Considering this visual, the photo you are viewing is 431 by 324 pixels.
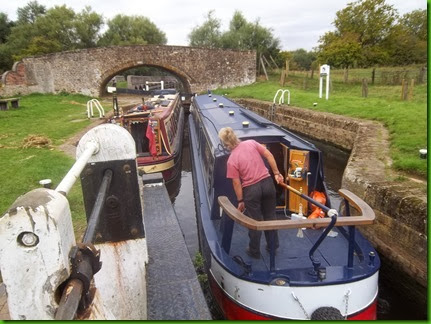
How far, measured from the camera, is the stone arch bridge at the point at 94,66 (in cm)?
2252

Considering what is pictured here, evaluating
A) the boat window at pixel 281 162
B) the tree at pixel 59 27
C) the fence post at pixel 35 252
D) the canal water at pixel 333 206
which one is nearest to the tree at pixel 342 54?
the canal water at pixel 333 206

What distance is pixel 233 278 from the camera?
11.9ft

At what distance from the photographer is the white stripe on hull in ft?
11.0

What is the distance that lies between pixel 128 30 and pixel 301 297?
3848cm

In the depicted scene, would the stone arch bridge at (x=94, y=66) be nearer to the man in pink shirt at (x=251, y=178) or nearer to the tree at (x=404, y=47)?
the tree at (x=404, y=47)

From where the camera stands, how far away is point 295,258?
3920 millimetres

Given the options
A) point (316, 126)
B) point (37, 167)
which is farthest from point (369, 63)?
point (37, 167)

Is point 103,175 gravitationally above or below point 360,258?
above

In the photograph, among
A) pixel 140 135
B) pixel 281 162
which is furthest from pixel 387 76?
pixel 281 162

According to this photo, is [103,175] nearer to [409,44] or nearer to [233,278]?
[233,278]

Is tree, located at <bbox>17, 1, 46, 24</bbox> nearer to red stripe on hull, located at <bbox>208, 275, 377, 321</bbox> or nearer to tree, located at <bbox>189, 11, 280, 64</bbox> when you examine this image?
tree, located at <bbox>189, 11, 280, 64</bbox>

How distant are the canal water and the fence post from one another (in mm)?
4610

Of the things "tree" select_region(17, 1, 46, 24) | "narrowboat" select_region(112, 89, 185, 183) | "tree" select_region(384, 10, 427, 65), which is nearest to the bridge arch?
"narrowboat" select_region(112, 89, 185, 183)

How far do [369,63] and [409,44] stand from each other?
5092 millimetres
